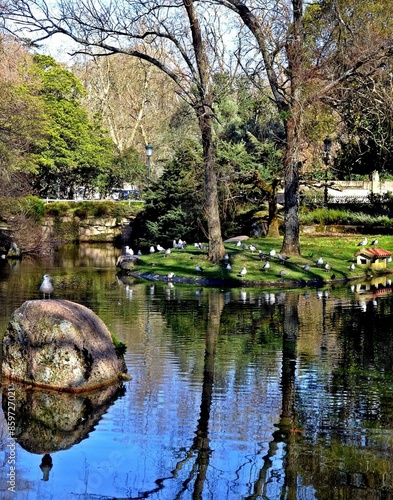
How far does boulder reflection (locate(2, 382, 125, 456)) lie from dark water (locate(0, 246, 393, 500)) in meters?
0.02

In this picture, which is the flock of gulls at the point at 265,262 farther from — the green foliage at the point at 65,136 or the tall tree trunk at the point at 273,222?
the green foliage at the point at 65,136

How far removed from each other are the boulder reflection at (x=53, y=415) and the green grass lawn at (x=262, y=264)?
44.6 ft

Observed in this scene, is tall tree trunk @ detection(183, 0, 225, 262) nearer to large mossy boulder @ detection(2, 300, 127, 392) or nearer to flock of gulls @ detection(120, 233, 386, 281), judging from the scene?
flock of gulls @ detection(120, 233, 386, 281)

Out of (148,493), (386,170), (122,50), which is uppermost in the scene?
(122,50)

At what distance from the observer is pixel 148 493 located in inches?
274

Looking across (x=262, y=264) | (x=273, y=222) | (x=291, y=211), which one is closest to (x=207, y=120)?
(x=291, y=211)

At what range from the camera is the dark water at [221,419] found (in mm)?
7223

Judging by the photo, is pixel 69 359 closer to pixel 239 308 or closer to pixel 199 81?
pixel 239 308

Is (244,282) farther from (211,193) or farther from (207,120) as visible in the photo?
(207,120)

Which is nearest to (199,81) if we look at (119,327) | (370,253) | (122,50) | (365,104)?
(122,50)

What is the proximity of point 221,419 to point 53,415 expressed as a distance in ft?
5.97

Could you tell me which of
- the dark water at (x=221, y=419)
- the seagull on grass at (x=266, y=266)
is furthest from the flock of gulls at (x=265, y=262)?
the dark water at (x=221, y=419)

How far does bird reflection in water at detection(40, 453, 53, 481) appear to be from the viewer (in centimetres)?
735

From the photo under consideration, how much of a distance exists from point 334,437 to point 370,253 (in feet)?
63.8
